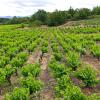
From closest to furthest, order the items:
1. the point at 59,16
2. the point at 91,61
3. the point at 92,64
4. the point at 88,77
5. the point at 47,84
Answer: the point at 88,77 → the point at 47,84 → the point at 92,64 → the point at 91,61 → the point at 59,16

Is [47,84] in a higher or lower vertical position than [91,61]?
higher

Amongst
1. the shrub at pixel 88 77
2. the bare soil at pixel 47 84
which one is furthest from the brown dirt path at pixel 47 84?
the shrub at pixel 88 77

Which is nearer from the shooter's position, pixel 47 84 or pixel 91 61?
pixel 47 84

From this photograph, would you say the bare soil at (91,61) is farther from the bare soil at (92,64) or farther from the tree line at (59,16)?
the tree line at (59,16)

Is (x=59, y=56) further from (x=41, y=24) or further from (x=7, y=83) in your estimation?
(x=41, y=24)

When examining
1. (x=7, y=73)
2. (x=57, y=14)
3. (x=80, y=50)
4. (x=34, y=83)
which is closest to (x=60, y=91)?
(x=34, y=83)

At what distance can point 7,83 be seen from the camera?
14.3m

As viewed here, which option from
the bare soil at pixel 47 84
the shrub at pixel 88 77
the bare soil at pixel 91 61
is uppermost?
the shrub at pixel 88 77

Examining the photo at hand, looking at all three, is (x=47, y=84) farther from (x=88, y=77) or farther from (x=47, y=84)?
(x=88, y=77)

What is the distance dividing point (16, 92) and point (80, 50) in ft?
42.4

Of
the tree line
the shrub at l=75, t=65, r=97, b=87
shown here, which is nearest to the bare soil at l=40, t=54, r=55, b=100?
the shrub at l=75, t=65, r=97, b=87

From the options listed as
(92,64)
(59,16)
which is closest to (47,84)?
(92,64)

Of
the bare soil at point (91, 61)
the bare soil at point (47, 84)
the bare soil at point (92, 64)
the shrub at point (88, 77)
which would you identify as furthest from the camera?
the bare soil at point (91, 61)

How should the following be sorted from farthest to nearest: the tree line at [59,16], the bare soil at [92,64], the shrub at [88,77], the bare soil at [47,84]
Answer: the tree line at [59,16], the shrub at [88,77], the bare soil at [92,64], the bare soil at [47,84]
